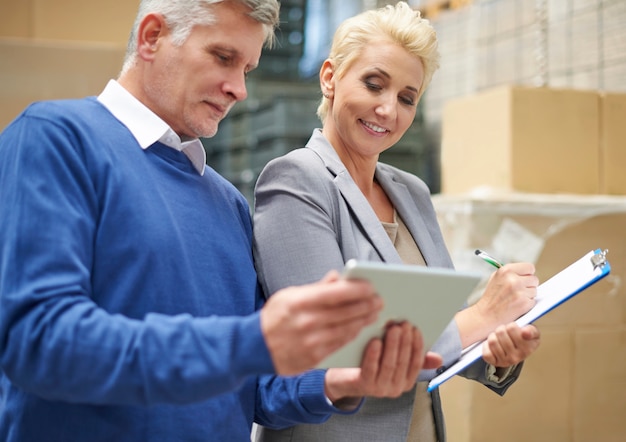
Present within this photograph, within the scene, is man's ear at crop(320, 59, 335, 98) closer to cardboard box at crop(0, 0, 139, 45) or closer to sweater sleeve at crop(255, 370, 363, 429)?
sweater sleeve at crop(255, 370, 363, 429)

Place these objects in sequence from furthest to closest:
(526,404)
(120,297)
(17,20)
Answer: (526,404) → (17,20) → (120,297)

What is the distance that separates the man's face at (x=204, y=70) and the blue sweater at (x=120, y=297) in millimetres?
78

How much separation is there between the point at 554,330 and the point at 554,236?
333 mm

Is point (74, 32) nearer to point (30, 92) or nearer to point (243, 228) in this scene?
point (30, 92)

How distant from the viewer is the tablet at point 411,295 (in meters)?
0.88

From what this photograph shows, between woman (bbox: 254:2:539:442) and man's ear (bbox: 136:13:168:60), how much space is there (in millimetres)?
346

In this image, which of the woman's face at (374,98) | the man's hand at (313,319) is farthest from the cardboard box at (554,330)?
the man's hand at (313,319)

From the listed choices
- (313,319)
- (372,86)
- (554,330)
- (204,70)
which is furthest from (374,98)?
(554,330)

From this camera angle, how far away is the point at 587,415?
8.85 ft


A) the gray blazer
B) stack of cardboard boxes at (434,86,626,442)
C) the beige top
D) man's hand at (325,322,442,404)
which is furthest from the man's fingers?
stack of cardboard boxes at (434,86,626,442)

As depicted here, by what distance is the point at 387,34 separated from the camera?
158 centimetres

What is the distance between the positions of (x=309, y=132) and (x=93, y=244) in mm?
2465

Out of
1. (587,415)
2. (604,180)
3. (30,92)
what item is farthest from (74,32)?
(587,415)

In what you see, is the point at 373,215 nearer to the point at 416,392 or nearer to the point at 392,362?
the point at 416,392
